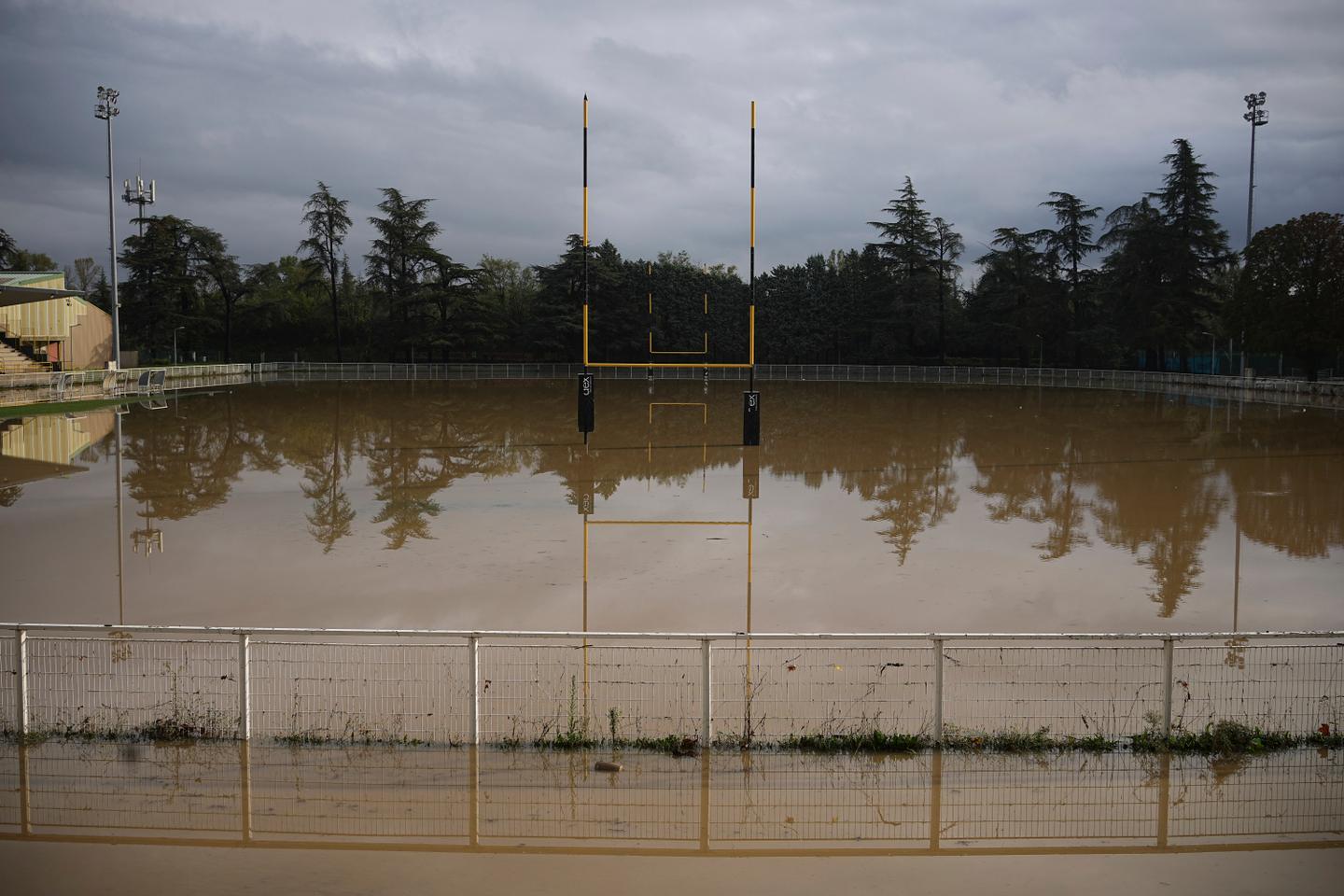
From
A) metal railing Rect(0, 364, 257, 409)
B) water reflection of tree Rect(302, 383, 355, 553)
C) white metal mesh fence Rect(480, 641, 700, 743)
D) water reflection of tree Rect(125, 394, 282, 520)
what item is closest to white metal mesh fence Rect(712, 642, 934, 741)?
white metal mesh fence Rect(480, 641, 700, 743)

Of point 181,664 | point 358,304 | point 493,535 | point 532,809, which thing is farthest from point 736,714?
point 358,304

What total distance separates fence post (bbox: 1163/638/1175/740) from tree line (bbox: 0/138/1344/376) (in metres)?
50.1

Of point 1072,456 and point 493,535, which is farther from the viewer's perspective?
point 1072,456

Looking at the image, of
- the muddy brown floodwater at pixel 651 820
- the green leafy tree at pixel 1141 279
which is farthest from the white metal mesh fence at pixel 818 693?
the green leafy tree at pixel 1141 279

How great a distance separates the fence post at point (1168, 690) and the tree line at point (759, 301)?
5007cm

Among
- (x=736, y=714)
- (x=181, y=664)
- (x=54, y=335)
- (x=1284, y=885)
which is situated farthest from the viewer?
(x=54, y=335)

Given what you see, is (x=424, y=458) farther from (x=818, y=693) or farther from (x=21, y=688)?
(x=818, y=693)

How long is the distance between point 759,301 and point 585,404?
49.3m

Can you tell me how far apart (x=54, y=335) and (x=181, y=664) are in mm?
46221

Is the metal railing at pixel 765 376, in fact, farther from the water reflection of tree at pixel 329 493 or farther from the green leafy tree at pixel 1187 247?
the water reflection of tree at pixel 329 493

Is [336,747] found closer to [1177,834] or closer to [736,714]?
[736,714]

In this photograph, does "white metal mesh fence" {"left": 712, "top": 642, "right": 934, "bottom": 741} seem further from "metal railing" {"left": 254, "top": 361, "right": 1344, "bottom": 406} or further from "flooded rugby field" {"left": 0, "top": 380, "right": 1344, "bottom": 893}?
"metal railing" {"left": 254, "top": 361, "right": 1344, "bottom": 406}

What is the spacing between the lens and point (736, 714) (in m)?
7.86

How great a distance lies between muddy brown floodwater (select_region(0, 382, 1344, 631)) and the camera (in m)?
11.4
